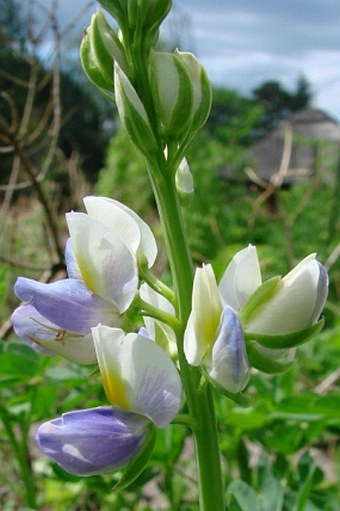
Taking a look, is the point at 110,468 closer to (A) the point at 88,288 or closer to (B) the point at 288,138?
(A) the point at 88,288

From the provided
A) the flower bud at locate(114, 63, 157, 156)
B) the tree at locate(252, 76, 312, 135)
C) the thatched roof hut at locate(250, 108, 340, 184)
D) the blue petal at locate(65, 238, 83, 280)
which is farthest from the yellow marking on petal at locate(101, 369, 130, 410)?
the tree at locate(252, 76, 312, 135)

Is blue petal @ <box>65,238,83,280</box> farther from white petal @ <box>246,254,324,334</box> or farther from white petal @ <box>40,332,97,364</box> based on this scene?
white petal @ <box>246,254,324,334</box>

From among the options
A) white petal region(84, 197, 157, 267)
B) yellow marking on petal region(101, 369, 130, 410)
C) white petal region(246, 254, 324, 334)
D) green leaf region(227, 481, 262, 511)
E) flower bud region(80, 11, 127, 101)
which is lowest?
green leaf region(227, 481, 262, 511)

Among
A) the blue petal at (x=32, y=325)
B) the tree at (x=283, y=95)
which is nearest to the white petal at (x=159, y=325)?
the blue petal at (x=32, y=325)

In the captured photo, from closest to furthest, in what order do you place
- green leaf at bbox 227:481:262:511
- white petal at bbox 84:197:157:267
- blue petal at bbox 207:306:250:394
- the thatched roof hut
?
blue petal at bbox 207:306:250:394, white petal at bbox 84:197:157:267, green leaf at bbox 227:481:262:511, the thatched roof hut

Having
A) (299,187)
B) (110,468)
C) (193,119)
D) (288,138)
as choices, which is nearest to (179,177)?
(193,119)

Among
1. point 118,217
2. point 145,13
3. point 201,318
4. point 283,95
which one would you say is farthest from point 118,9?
point 283,95

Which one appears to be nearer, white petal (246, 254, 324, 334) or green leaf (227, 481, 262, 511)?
white petal (246, 254, 324, 334)
